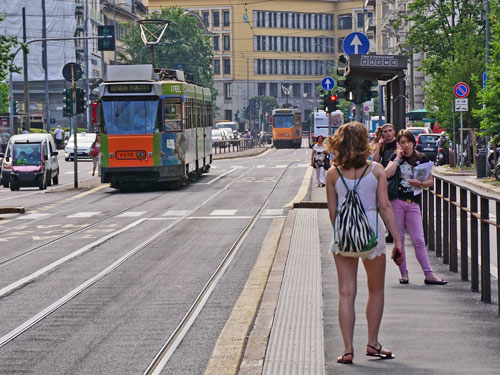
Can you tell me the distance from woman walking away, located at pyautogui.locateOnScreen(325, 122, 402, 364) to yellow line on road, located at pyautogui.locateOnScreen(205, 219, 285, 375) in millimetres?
863

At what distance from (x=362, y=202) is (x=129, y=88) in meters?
27.4

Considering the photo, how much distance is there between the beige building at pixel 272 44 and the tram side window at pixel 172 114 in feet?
386

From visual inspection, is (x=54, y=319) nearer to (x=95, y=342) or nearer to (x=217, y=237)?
(x=95, y=342)

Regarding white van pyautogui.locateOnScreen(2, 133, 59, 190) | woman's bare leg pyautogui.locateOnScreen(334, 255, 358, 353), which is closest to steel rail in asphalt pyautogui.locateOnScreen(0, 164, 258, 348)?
woman's bare leg pyautogui.locateOnScreen(334, 255, 358, 353)

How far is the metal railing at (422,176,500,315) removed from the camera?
11.6 m

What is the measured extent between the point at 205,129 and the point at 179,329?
32802mm

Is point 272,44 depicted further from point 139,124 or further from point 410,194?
point 410,194

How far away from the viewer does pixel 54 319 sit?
11695 mm

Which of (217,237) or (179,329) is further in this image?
(217,237)

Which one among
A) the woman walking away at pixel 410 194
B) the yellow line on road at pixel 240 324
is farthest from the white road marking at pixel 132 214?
the woman walking away at pixel 410 194

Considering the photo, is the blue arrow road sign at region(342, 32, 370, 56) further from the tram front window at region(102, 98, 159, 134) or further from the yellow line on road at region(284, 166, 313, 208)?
the tram front window at region(102, 98, 159, 134)

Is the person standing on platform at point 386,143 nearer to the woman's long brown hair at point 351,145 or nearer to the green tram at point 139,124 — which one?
the woman's long brown hair at point 351,145

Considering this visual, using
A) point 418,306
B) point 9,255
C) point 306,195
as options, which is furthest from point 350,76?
point 418,306

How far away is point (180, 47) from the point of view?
11856cm
